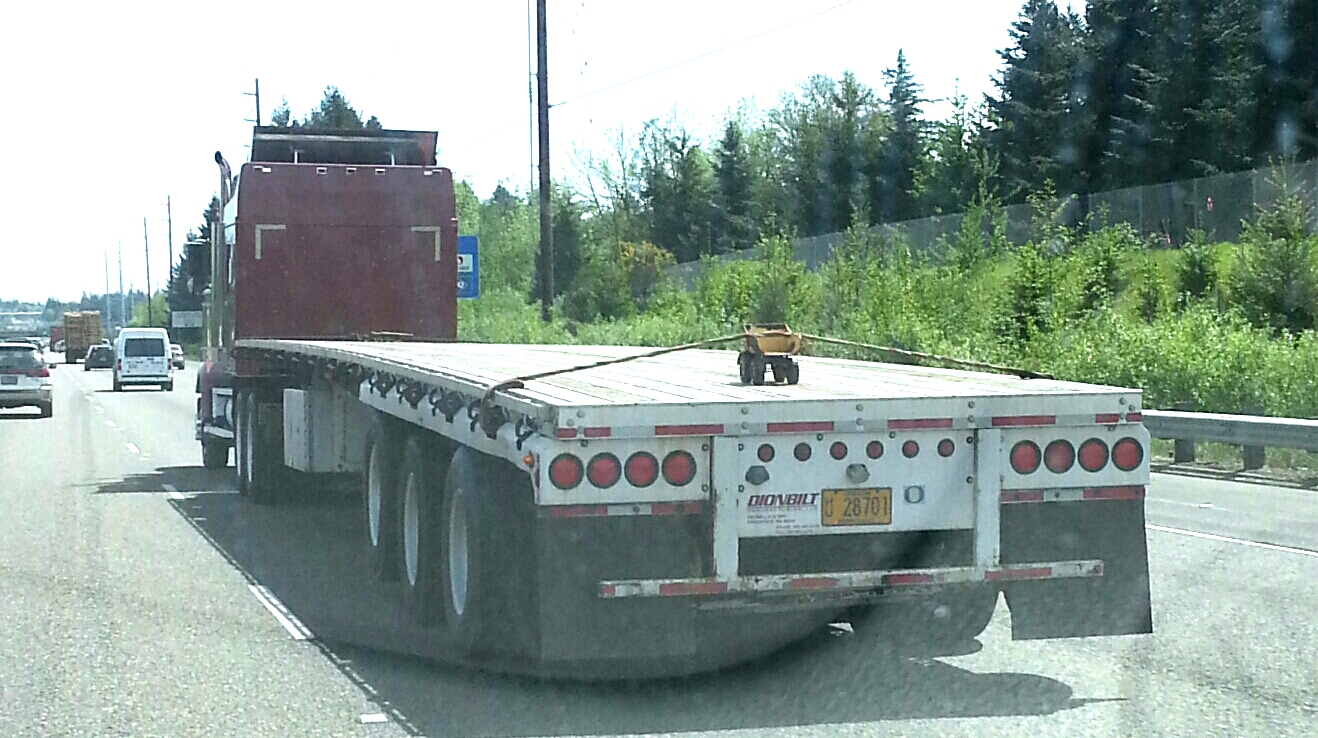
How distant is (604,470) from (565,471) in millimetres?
161

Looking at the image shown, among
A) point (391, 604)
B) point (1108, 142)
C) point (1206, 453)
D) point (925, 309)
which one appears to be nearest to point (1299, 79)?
point (1108, 142)

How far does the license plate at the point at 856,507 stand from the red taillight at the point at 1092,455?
907mm

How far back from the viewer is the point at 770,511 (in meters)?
7.31

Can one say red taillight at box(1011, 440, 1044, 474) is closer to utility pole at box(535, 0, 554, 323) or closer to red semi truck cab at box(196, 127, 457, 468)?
red semi truck cab at box(196, 127, 457, 468)

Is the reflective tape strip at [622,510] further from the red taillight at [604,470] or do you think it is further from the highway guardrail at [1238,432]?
the highway guardrail at [1238,432]

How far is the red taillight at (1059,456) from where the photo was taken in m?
7.63

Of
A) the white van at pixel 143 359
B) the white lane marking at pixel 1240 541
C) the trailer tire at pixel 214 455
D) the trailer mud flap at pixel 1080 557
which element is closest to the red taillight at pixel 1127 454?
the trailer mud flap at pixel 1080 557

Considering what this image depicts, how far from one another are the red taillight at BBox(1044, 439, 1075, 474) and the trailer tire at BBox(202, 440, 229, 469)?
48.3 feet

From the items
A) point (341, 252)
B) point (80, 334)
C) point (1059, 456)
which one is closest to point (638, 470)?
point (1059, 456)

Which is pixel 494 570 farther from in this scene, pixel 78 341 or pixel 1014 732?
pixel 78 341

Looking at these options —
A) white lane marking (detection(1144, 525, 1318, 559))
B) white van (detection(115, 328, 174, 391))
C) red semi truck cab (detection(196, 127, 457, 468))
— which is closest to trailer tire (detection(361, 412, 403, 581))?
white lane marking (detection(1144, 525, 1318, 559))

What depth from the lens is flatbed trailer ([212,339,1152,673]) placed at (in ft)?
23.6

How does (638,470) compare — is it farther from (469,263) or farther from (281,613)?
(469,263)

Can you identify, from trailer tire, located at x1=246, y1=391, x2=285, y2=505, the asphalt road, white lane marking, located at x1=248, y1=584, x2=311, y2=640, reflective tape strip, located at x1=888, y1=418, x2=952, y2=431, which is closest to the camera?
the asphalt road
